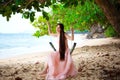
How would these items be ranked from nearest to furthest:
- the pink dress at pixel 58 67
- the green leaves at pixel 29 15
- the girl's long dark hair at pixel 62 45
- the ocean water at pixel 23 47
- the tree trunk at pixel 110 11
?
the green leaves at pixel 29 15 → the tree trunk at pixel 110 11 → the pink dress at pixel 58 67 → the girl's long dark hair at pixel 62 45 → the ocean water at pixel 23 47

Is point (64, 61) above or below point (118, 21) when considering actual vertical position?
below

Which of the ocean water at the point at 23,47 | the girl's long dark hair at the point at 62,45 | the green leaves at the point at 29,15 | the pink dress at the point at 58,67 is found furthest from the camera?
the ocean water at the point at 23,47

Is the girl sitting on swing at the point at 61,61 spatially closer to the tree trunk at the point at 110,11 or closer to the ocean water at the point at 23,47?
the tree trunk at the point at 110,11

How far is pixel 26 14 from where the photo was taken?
5871 millimetres

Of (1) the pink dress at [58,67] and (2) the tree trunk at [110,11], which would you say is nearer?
(2) the tree trunk at [110,11]

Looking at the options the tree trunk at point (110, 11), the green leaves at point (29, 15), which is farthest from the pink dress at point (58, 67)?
the tree trunk at point (110, 11)

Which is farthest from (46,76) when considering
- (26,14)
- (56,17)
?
(56,17)

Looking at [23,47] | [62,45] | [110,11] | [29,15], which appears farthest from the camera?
[23,47]

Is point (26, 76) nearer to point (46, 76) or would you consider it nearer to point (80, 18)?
point (46, 76)

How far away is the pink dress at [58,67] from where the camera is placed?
6.43 meters

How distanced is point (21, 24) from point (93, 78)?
8842 cm

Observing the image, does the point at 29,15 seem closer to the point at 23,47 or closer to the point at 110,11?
the point at 110,11

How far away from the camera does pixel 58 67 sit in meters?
6.55

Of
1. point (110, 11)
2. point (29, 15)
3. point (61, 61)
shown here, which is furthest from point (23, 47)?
point (29, 15)
